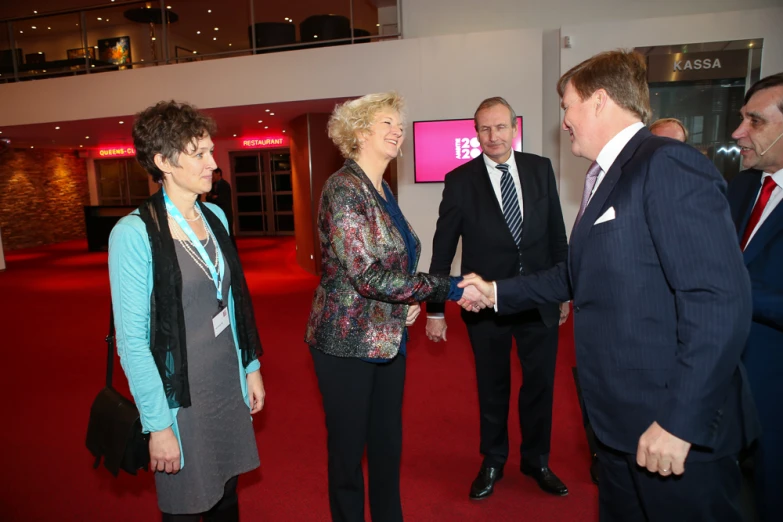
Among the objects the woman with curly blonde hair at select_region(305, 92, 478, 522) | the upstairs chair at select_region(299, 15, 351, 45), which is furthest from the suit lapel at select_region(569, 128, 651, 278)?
the upstairs chair at select_region(299, 15, 351, 45)

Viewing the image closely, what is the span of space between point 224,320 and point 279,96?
22.1ft

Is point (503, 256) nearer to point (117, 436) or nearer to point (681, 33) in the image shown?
point (117, 436)

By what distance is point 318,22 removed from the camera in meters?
8.22

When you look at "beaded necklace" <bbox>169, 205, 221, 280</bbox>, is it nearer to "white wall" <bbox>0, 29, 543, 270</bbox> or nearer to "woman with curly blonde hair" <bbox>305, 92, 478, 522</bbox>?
"woman with curly blonde hair" <bbox>305, 92, 478, 522</bbox>

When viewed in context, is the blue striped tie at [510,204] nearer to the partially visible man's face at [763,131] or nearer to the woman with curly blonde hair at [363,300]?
the woman with curly blonde hair at [363,300]

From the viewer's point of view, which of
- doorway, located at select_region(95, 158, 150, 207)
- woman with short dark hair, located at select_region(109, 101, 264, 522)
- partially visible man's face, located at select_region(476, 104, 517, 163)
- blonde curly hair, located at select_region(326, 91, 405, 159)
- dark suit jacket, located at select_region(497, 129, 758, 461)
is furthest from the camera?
doorway, located at select_region(95, 158, 150, 207)

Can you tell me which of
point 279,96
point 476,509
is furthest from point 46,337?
point 476,509

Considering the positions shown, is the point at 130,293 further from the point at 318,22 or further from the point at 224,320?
the point at 318,22

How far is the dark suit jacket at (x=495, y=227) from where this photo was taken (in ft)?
8.71

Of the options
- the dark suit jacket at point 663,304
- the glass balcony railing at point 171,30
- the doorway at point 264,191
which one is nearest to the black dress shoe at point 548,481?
the dark suit jacket at point 663,304

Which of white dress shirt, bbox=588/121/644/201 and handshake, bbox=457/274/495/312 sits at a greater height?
white dress shirt, bbox=588/121/644/201

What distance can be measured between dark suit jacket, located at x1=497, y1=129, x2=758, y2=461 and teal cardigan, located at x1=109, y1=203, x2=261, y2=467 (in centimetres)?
133

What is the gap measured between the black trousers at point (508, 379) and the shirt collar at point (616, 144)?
1326 millimetres

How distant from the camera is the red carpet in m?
2.66
